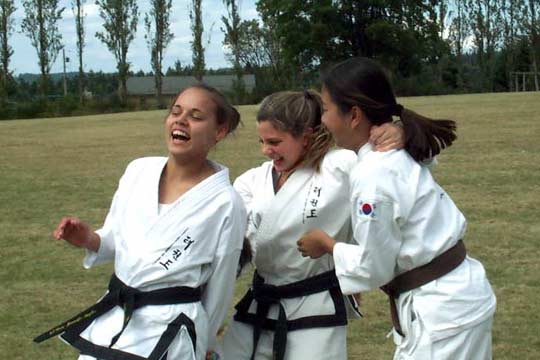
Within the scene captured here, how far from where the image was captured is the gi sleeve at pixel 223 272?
2.87 m

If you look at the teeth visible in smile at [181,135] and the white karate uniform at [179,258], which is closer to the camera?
the white karate uniform at [179,258]

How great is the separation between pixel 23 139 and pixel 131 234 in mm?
20053

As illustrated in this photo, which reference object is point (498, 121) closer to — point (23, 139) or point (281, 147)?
point (23, 139)

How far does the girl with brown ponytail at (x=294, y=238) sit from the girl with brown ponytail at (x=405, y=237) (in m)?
0.16

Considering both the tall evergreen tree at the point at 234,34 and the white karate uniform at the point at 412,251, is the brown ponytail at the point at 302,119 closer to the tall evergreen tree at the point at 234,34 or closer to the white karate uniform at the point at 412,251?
the white karate uniform at the point at 412,251

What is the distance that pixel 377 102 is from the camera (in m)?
2.99

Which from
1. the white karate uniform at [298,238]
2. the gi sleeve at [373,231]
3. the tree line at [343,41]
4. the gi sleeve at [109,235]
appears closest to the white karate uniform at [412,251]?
the gi sleeve at [373,231]

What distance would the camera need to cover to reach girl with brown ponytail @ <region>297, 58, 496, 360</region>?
111 inches

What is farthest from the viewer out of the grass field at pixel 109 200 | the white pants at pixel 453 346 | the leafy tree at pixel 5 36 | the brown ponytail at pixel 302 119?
the leafy tree at pixel 5 36

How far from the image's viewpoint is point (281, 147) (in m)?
3.24

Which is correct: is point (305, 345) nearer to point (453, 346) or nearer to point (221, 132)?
point (453, 346)

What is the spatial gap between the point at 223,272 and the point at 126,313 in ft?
1.14

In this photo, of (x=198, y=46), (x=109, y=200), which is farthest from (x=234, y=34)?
(x=109, y=200)

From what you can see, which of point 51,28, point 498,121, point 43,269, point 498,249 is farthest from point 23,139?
point 51,28
